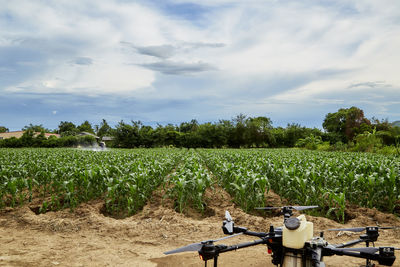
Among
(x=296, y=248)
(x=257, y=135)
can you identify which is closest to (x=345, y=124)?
(x=257, y=135)

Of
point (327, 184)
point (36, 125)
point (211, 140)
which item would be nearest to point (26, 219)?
point (327, 184)

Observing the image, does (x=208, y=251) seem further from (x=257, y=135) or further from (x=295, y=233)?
(x=257, y=135)

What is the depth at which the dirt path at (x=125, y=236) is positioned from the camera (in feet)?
14.7

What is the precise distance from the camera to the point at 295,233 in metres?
2.04

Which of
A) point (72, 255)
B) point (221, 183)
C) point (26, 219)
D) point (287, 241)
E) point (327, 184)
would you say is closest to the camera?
point (287, 241)

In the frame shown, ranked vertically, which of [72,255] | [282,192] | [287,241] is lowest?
[72,255]

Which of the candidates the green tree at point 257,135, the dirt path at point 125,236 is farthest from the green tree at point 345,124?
the dirt path at point 125,236

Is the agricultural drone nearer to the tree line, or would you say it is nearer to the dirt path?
the dirt path

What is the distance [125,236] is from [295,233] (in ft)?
14.9

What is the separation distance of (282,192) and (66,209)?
19.8 ft

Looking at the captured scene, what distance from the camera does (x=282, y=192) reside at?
819cm

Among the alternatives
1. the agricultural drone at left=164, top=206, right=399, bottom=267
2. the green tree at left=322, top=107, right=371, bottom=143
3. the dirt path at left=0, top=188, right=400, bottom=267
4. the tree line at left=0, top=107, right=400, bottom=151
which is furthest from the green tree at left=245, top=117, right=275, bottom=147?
the agricultural drone at left=164, top=206, right=399, bottom=267

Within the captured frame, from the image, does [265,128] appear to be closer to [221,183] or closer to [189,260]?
[221,183]

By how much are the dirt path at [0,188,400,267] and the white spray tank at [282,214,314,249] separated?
2.41 metres
